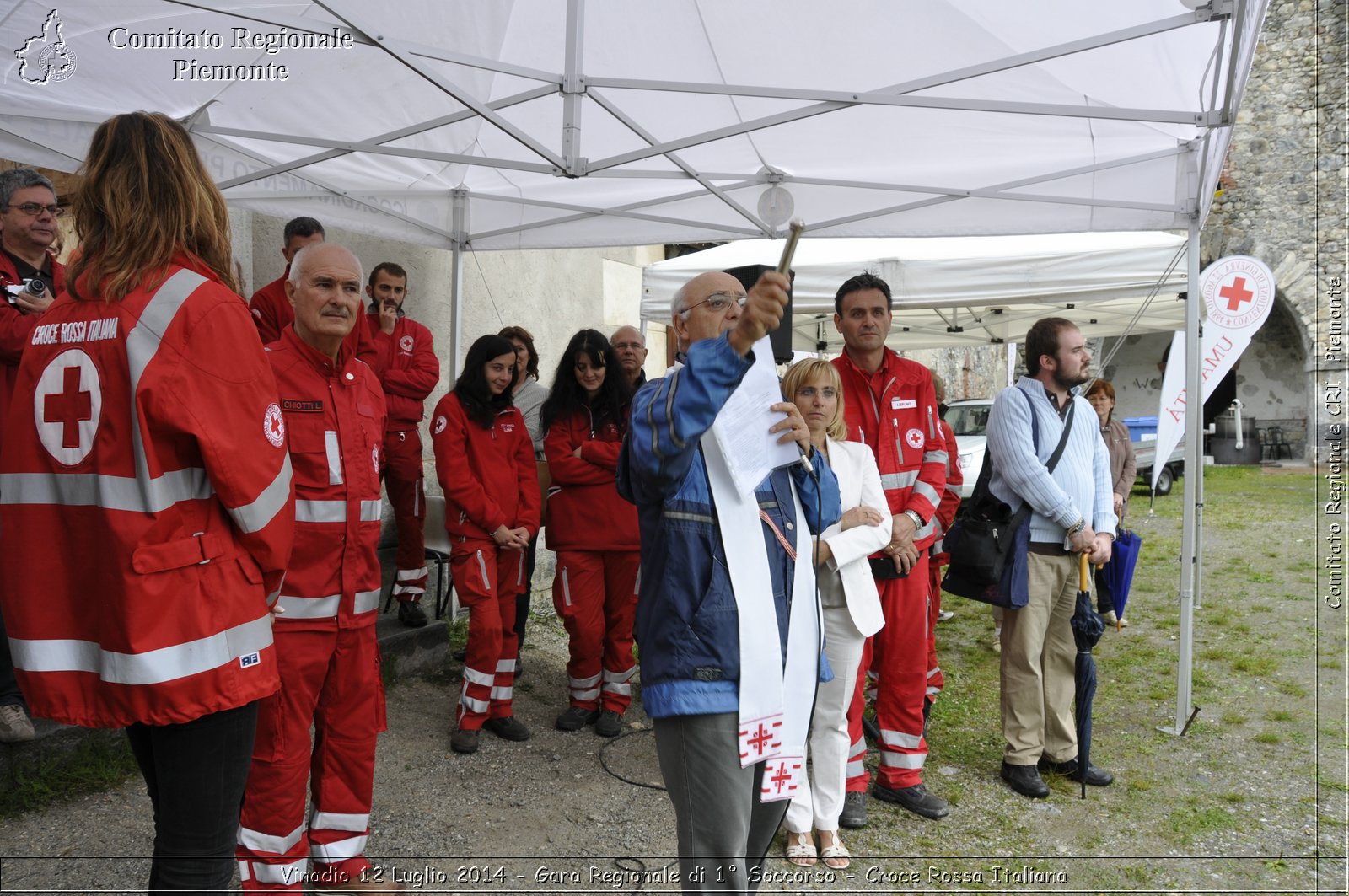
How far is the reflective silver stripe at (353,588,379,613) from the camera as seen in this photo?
2.84 metres

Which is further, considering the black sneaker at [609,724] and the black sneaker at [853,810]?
the black sneaker at [609,724]

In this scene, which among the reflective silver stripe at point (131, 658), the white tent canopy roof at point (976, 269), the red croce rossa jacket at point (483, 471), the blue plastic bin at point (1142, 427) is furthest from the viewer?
the blue plastic bin at point (1142, 427)

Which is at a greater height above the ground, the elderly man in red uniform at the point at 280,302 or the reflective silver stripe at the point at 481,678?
the elderly man in red uniform at the point at 280,302

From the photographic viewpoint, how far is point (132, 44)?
350 cm

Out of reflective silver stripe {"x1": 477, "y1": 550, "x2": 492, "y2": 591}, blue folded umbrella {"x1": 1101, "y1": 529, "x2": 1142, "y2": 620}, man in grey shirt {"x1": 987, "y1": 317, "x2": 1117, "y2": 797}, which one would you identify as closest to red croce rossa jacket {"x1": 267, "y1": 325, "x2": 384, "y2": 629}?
reflective silver stripe {"x1": 477, "y1": 550, "x2": 492, "y2": 591}

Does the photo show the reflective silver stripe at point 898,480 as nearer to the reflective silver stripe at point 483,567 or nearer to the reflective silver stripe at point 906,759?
the reflective silver stripe at point 906,759

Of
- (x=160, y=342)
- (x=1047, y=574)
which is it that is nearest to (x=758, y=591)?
(x=160, y=342)

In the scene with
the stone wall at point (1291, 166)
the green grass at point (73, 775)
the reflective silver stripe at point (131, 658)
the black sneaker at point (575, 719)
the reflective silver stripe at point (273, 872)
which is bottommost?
the black sneaker at point (575, 719)

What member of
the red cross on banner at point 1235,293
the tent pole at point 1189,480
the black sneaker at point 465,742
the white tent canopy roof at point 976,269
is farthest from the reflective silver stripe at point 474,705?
the red cross on banner at point 1235,293

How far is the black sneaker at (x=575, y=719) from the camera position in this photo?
15.8 ft

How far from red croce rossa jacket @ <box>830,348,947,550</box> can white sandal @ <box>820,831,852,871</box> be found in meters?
1.28

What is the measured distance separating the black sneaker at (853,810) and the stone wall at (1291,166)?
831 inches

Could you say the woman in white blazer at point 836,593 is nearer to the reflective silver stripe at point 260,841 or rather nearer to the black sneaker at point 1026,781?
the black sneaker at point 1026,781

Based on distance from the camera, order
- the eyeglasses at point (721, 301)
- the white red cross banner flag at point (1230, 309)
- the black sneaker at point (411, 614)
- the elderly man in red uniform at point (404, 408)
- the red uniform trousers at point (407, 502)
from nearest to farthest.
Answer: the eyeglasses at point (721, 301), the elderly man in red uniform at point (404, 408), the red uniform trousers at point (407, 502), the black sneaker at point (411, 614), the white red cross banner flag at point (1230, 309)
